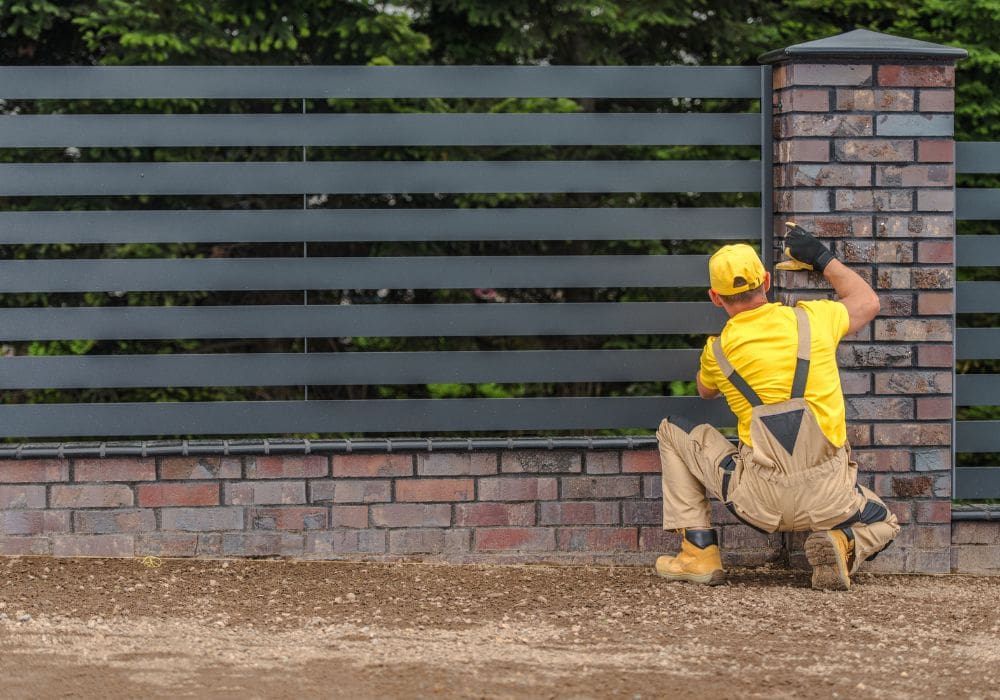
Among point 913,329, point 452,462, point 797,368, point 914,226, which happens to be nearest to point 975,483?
point 913,329

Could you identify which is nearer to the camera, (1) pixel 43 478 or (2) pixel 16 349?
(1) pixel 43 478

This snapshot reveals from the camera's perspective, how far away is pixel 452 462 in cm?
500

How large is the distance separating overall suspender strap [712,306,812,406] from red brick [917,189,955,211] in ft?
2.78

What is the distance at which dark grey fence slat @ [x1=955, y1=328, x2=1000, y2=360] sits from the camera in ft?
16.9

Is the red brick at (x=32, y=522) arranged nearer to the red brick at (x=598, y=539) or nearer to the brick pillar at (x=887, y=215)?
the red brick at (x=598, y=539)

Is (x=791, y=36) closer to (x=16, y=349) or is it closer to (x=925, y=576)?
(x=925, y=576)

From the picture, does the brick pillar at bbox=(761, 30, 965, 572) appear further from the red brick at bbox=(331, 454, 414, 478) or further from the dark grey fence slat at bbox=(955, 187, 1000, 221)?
the red brick at bbox=(331, 454, 414, 478)

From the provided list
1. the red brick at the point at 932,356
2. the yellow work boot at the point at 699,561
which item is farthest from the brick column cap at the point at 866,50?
the yellow work boot at the point at 699,561

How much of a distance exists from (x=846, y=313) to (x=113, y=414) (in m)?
2.98

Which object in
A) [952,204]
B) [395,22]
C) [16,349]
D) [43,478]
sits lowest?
[43,478]

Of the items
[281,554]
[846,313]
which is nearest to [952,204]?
[846,313]

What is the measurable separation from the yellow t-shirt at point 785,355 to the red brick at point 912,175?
73 centimetres

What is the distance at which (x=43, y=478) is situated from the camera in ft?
16.2

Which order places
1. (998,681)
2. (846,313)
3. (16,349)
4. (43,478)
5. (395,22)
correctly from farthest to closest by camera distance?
1. (16,349)
2. (395,22)
3. (43,478)
4. (846,313)
5. (998,681)
